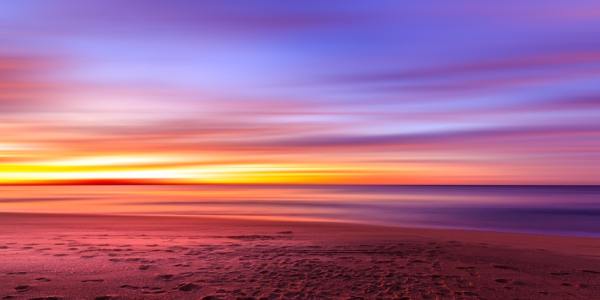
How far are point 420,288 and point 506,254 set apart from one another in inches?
222

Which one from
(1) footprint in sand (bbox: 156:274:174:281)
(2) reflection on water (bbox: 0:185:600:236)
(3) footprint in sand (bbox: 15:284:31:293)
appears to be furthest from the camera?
(2) reflection on water (bbox: 0:185:600:236)

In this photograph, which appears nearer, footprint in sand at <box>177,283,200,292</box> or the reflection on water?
footprint in sand at <box>177,283,200,292</box>

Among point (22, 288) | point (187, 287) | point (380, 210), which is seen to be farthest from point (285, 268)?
point (380, 210)

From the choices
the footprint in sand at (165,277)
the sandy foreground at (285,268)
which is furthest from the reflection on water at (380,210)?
the footprint in sand at (165,277)

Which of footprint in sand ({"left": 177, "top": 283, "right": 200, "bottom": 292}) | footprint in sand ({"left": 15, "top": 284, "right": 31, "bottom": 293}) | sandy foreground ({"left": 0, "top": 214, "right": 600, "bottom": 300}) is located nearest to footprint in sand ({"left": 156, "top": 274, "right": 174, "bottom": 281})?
sandy foreground ({"left": 0, "top": 214, "right": 600, "bottom": 300})

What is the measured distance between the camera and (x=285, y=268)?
37.2 feet

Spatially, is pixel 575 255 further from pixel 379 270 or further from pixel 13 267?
pixel 13 267

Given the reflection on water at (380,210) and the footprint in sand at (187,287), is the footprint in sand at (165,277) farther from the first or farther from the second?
the reflection on water at (380,210)

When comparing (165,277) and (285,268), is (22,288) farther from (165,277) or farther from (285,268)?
(285,268)

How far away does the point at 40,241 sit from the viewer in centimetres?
1561

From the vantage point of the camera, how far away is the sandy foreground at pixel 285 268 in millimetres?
9195

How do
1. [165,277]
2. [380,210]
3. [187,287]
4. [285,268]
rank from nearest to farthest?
[187,287], [165,277], [285,268], [380,210]

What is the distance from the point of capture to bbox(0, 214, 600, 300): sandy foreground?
30.2 ft

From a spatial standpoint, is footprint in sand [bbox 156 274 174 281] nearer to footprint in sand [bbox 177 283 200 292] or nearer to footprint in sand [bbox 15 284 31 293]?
footprint in sand [bbox 177 283 200 292]
